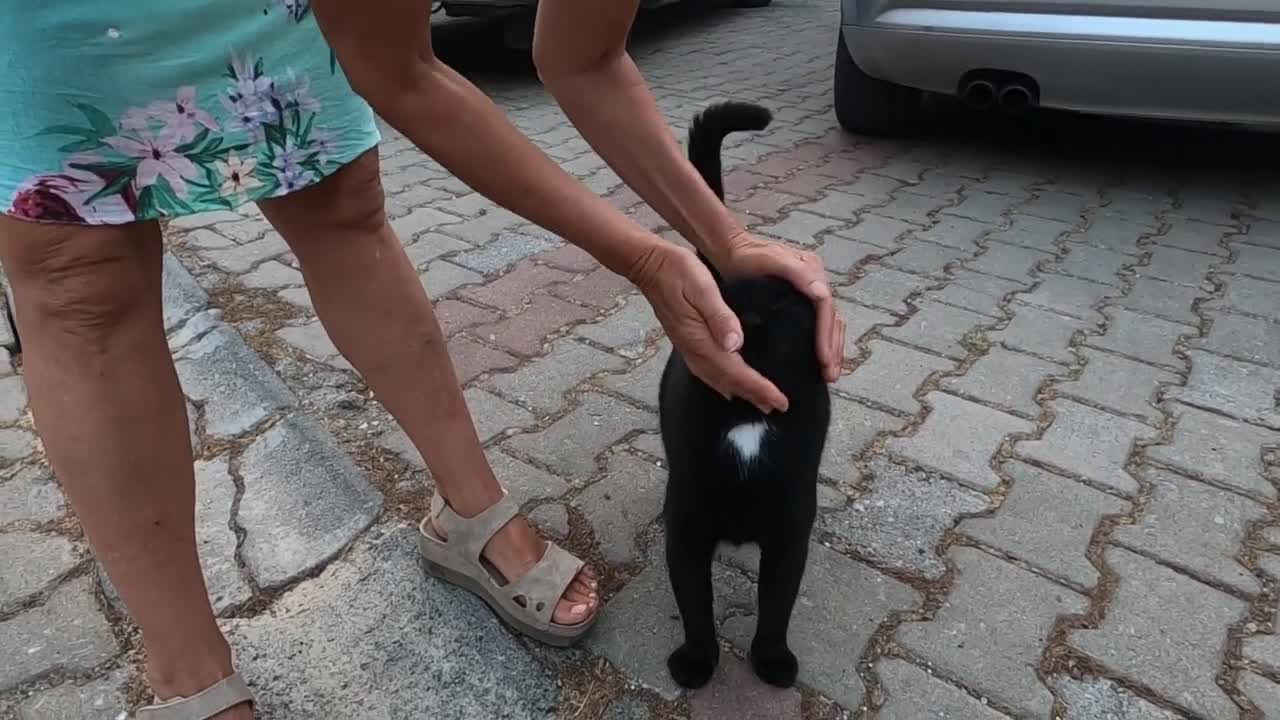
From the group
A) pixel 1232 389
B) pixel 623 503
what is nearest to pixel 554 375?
pixel 623 503

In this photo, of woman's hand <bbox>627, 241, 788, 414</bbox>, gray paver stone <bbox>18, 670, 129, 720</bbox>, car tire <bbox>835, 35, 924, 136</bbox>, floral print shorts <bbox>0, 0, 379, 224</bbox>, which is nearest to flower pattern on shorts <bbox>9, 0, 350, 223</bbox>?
floral print shorts <bbox>0, 0, 379, 224</bbox>

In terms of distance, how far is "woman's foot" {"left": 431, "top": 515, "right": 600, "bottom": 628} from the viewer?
5.04 ft

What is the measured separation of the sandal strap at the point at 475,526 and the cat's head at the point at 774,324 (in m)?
0.62

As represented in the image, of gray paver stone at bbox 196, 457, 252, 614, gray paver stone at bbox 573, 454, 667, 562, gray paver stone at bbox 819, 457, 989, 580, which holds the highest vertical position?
gray paver stone at bbox 196, 457, 252, 614

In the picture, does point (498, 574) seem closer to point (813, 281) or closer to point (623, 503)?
point (623, 503)

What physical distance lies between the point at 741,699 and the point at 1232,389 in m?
1.61

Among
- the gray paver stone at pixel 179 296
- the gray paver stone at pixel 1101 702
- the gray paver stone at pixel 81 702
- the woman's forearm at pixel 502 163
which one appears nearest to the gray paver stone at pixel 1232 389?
the gray paver stone at pixel 1101 702

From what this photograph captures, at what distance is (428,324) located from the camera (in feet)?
5.11

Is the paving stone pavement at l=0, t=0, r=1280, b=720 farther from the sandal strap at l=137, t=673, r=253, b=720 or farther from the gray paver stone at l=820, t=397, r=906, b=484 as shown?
the sandal strap at l=137, t=673, r=253, b=720

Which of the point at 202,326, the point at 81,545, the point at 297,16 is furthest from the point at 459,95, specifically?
the point at 202,326

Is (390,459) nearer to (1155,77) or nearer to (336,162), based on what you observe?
(336,162)

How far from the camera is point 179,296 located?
273cm

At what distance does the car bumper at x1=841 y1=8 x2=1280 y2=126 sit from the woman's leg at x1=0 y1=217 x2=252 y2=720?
286cm

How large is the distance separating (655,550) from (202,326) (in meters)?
1.50
